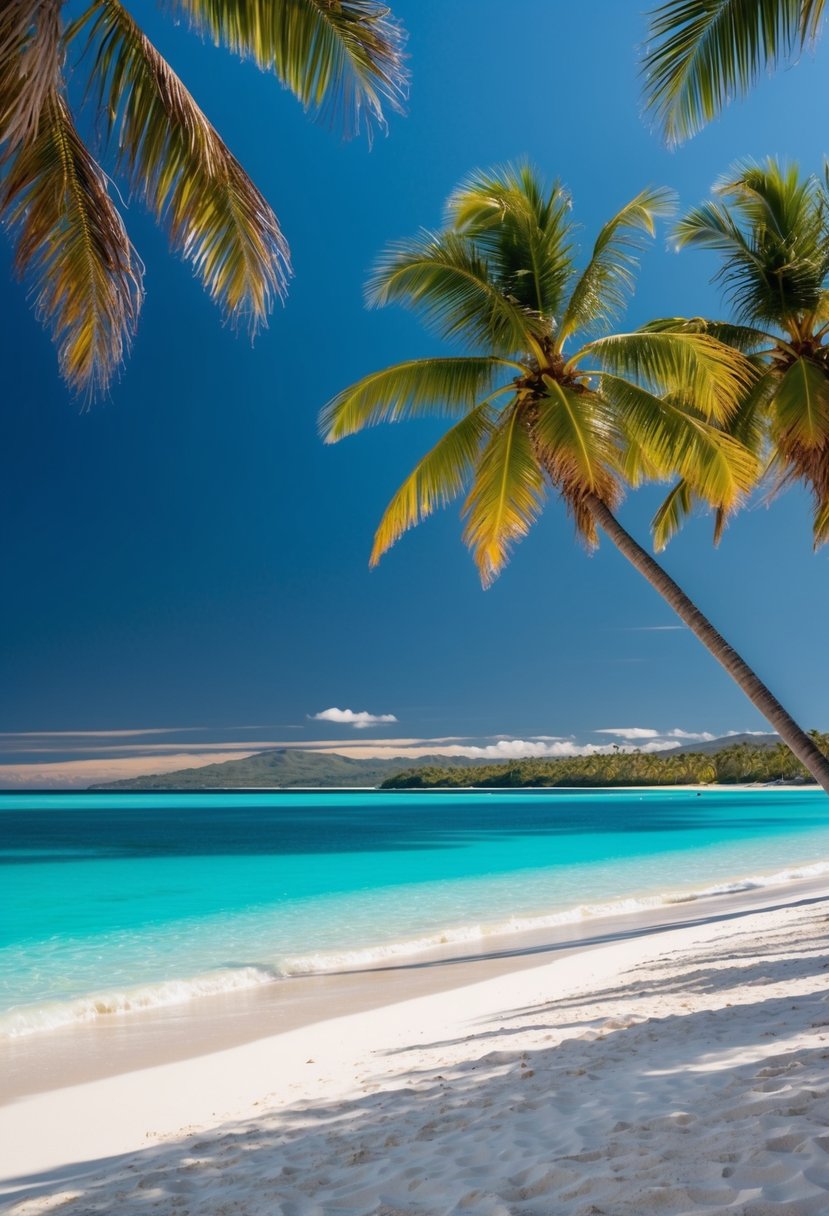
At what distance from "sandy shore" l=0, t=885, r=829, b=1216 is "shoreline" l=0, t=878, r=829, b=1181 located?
0.04 m

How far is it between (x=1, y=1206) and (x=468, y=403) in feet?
27.7

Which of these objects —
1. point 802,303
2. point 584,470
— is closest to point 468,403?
point 584,470

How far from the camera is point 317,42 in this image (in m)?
4.77

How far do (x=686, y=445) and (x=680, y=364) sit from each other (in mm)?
850

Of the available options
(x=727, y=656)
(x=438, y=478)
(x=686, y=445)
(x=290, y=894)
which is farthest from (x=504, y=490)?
(x=290, y=894)

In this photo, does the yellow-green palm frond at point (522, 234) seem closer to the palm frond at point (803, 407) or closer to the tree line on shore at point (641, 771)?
the palm frond at point (803, 407)

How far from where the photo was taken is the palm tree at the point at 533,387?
923 cm

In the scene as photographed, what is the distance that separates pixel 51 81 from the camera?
3789 mm

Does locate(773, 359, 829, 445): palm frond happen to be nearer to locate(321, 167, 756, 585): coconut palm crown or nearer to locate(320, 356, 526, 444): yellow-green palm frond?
locate(321, 167, 756, 585): coconut palm crown

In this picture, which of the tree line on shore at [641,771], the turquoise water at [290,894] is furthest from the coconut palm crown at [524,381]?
the tree line on shore at [641,771]

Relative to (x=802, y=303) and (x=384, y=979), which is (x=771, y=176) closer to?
(x=802, y=303)

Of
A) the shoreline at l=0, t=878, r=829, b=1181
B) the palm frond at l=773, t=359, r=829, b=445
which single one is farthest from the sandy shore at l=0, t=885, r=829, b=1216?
the palm frond at l=773, t=359, r=829, b=445

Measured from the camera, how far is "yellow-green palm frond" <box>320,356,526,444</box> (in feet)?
32.9

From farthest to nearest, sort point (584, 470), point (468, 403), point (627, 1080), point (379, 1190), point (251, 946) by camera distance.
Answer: point (251, 946) → point (468, 403) → point (584, 470) → point (627, 1080) → point (379, 1190)
